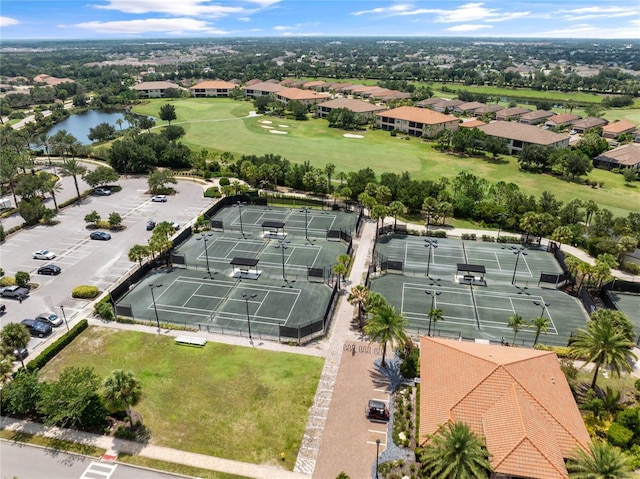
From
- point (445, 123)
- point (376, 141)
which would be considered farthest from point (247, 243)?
point (445, 123)

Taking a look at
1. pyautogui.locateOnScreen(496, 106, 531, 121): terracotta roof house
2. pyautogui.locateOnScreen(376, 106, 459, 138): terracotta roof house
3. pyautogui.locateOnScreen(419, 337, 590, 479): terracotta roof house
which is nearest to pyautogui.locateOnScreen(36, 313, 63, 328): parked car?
pyautogui.locateOnScreen(419, 337, 590, 479): terracotta roof house

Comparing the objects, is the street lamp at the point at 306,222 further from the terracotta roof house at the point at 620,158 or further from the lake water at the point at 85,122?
the lake water at the point at 85,122

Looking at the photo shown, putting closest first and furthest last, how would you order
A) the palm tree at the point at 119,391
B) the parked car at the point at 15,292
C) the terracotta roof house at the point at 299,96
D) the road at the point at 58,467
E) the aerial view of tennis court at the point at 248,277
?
the road at the point at 58,467 → the palm tree at the point at 119,391 → the aerial view of tennis court at the point at 248,277 → the parked car at the point at 15,292 → the terracotta roof house at the point at 299,96

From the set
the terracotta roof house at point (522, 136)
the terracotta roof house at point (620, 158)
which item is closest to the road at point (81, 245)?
the terracotta roof house at point (522, 136)

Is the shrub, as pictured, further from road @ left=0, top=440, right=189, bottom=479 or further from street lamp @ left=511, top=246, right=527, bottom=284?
street lamp @ left=511, top=246, right=527, bottom=284

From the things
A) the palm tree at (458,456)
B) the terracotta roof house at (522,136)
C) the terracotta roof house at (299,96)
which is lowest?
the palm tree at (458,456)

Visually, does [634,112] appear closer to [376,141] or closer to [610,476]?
[376,141]

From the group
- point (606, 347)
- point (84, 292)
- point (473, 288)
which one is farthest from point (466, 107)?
point (84, 292)

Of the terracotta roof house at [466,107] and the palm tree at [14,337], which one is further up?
the terracotta roof house at [466,107]
